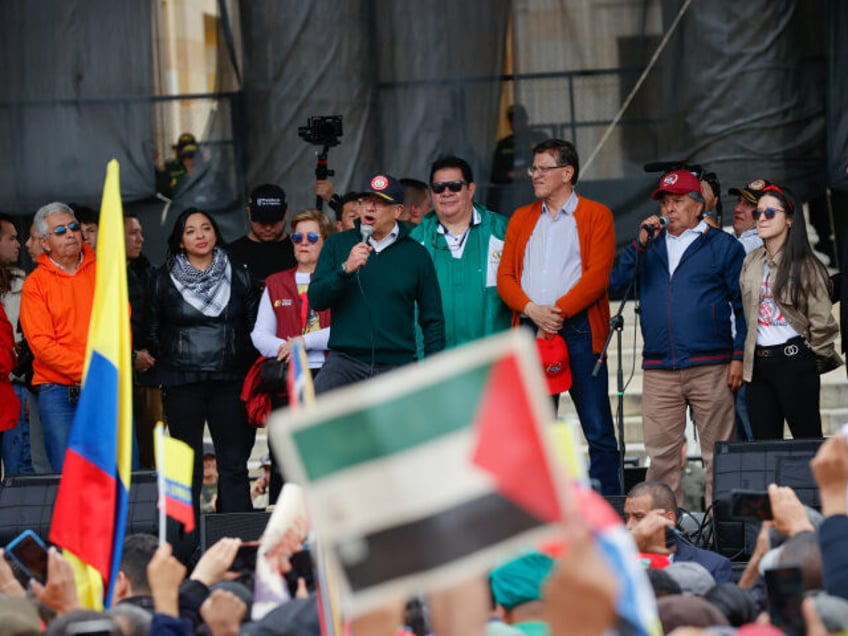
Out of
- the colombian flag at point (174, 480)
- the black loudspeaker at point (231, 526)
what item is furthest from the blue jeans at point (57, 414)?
the colombian flag at point (174, 480)

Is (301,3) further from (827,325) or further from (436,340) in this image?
(827,325)

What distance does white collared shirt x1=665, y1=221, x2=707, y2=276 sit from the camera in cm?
822

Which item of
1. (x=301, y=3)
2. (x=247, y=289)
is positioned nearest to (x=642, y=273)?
(x=247, y=289)

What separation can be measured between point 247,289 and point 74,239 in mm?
885

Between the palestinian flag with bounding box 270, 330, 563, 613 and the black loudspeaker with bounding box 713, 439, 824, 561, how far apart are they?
4.30 meters

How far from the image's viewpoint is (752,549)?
7238 mm

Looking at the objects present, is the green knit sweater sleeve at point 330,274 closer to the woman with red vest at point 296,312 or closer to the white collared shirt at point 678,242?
the woman with red vest at point 296,312

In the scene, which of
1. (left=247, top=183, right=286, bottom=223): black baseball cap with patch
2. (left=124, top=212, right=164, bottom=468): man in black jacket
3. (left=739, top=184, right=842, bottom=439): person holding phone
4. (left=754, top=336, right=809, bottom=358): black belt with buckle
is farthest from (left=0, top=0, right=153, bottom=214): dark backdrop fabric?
(left=754, top=336, right=809, bottom=358): black belt with buckle

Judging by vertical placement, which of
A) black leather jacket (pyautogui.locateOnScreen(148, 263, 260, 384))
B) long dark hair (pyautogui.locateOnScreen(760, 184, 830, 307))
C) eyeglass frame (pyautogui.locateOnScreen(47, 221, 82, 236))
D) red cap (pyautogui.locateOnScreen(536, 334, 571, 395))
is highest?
eyeglass frame (pyautogui.locateOnScreen(47, 221, 82, 236))

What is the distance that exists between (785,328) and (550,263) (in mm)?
1165

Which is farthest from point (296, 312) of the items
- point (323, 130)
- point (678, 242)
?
point (678, 242)

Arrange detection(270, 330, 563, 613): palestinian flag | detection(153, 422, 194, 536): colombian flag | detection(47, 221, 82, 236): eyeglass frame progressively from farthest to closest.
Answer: detection(47, 221, 82, 236): eyeglass frame
detection(153, 422, 194, 536): colombian flag
detection(270, 330, 563, 613): palestinian flag

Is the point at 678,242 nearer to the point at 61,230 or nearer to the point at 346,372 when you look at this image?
the point at 346,372

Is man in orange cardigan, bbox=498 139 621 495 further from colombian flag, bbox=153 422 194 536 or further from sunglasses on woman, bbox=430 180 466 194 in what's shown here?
colombian flag, bbox=153 422 194 536
